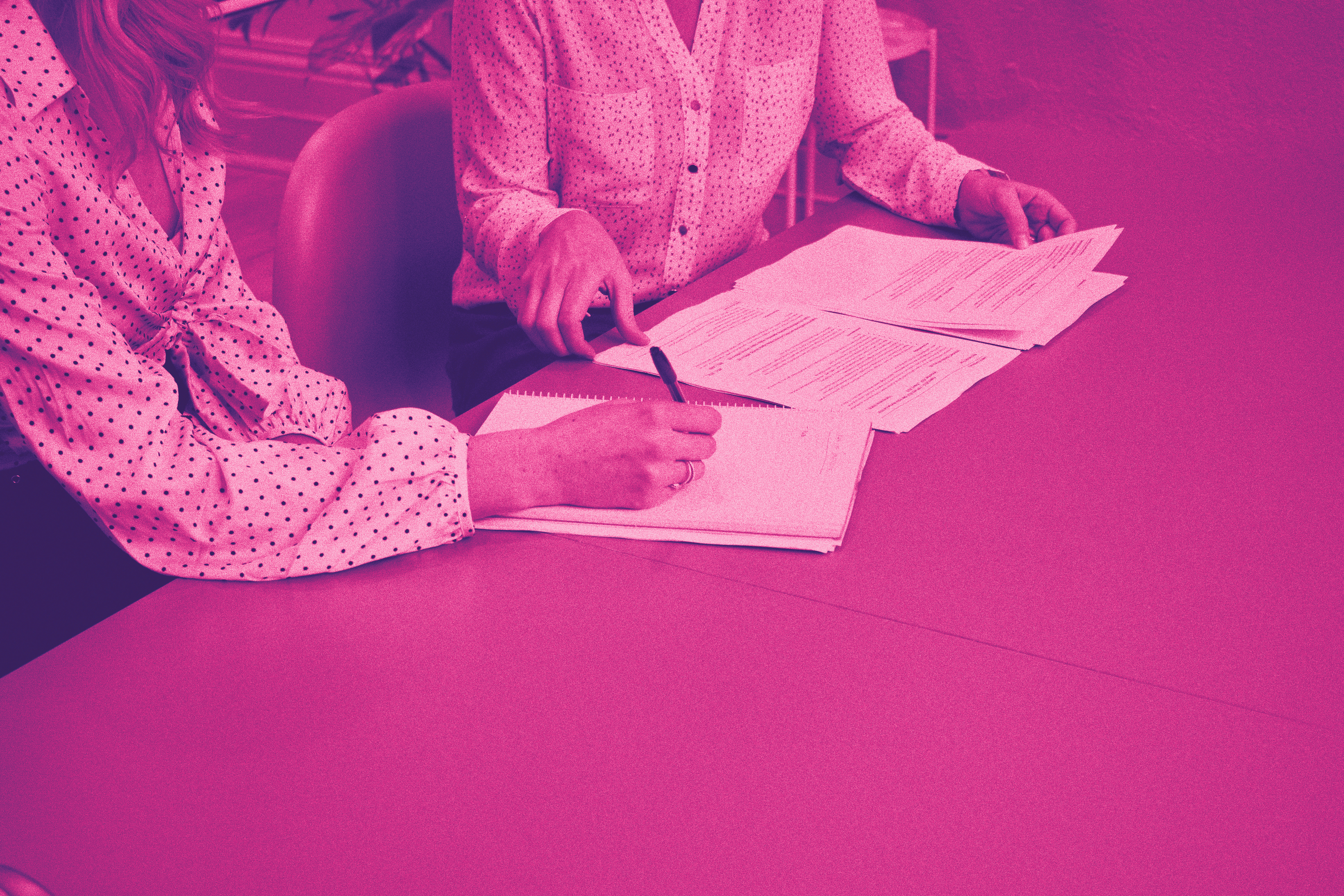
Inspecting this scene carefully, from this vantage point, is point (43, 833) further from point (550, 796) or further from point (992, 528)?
point (992, 528)

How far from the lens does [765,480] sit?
0.77 meters

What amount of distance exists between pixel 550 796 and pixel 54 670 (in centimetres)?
33

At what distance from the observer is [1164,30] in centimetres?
250

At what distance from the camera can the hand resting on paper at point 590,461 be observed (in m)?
0.75

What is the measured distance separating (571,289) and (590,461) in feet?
0.97

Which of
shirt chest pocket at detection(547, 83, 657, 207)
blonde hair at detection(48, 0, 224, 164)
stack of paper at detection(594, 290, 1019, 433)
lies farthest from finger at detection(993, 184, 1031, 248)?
blonde hair at detection(48, 0, 224, 164)

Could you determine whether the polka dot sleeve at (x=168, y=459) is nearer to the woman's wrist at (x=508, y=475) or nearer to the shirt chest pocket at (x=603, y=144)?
the woman's wrist at (x=508, y=475)

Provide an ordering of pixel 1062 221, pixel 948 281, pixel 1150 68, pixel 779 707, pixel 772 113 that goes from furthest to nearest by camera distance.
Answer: pixel 1150 68 < pixel 772 113 < pixel 1062 221 < pixel 948 281 < pixel 779 707

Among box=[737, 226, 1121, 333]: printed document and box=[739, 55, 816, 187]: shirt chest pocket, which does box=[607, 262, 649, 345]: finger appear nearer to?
box=[737, 226, 1121, 333]: printed document

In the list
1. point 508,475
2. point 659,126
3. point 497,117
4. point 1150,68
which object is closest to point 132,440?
point 508,475

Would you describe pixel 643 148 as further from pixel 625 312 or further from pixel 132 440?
pixel 132 440

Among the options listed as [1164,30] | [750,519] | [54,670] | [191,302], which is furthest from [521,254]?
[1164,30]

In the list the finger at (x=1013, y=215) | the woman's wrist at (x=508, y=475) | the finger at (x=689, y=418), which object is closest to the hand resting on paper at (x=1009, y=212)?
the finger at (x=1013, y=215)

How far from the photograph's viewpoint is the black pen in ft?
2.89
